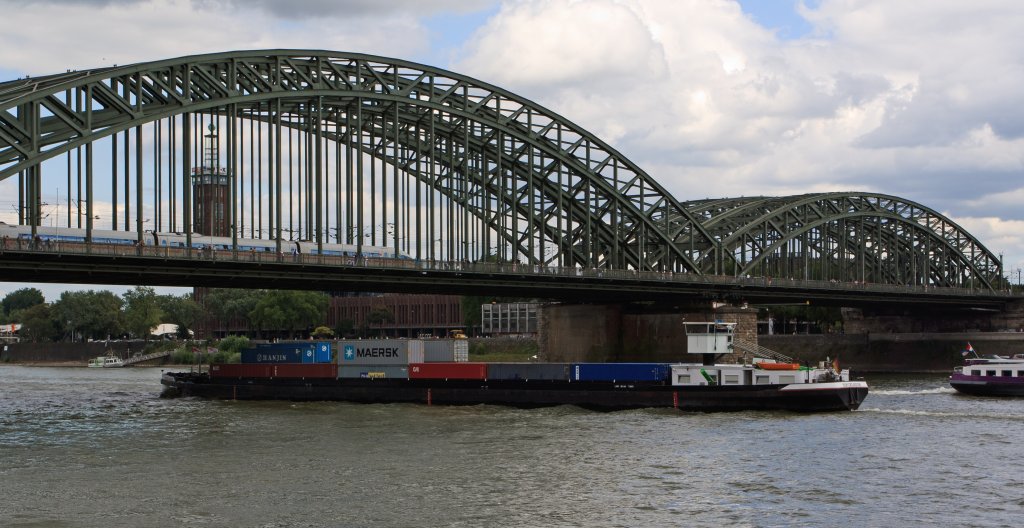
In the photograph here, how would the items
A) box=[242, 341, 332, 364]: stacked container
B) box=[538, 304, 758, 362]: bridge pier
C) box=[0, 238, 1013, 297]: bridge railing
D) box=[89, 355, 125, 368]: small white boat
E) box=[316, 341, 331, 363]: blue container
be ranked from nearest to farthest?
1. box=[0, 238, 1013, 297]: bridge railing
2. box=[316, 341, 331, 363]: blue container
3. box=[242, 341, 332, 364]: stacked container
4. box=[538, 304, 758, 362]: bridge pier
5. box=[89, 355, 125, 368]: small white boat

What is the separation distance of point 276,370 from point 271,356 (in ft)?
5.07

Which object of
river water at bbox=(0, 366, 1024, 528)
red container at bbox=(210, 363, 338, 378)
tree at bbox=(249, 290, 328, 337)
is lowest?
river water at bbox=(0, 366, 1024, 528)

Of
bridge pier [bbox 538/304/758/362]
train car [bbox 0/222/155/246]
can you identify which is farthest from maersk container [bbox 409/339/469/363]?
bridge pier [bbox 538/304/758/362]

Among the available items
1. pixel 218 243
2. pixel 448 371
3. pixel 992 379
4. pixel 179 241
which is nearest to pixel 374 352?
pixel 448 371

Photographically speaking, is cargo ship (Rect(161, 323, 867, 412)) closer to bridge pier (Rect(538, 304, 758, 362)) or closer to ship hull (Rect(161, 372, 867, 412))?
ship hull (Rect(161, 372, 867, 412))

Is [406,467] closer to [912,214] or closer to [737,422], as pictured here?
[737,422]

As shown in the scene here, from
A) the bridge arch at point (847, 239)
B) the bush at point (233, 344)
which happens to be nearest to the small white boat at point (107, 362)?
the bush at point (233, 344)

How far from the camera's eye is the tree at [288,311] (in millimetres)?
194250

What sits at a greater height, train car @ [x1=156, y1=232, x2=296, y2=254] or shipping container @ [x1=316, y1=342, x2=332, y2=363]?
train car @ [x1=156, y1=232, x2=296, y2=254]

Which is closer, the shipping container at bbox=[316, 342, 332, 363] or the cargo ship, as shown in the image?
the cargo ship

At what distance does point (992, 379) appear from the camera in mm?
79562

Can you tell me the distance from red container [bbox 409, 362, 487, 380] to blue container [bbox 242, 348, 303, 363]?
10.9 m

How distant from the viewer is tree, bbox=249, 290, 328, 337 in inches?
7648

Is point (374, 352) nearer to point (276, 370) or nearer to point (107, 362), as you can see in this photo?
point (276, 370)
